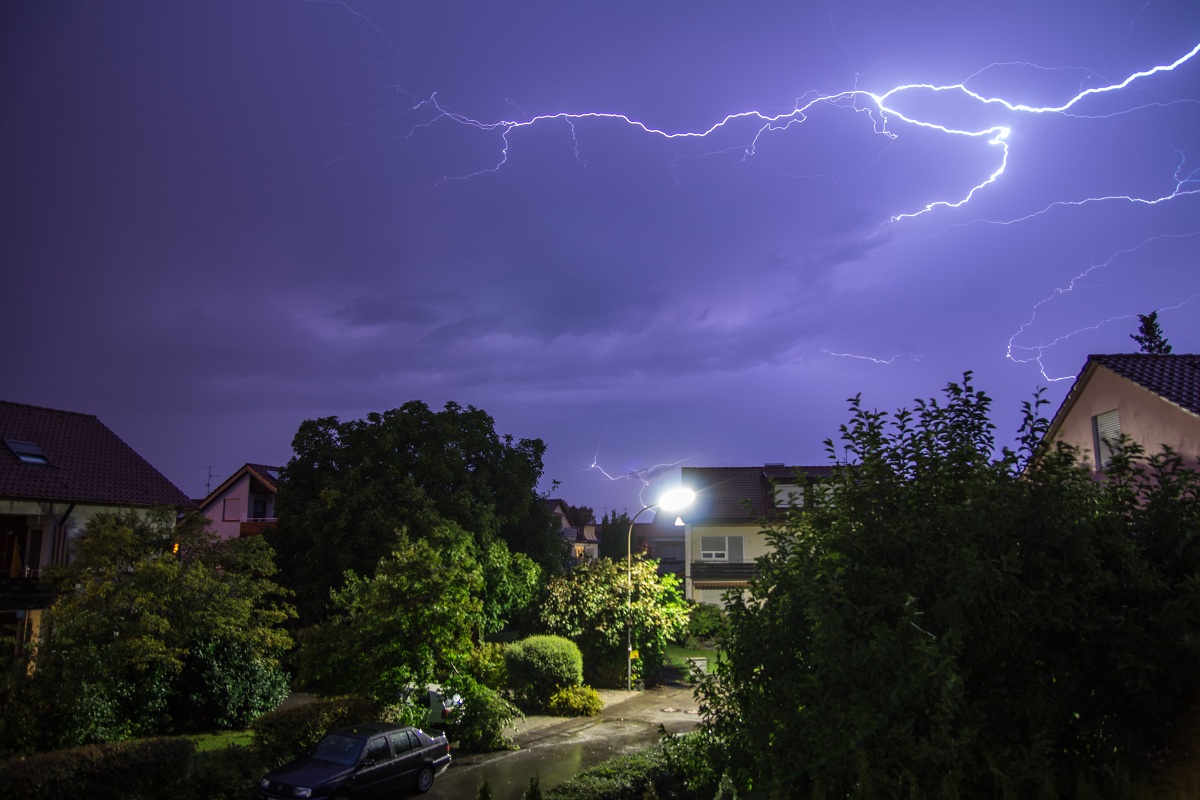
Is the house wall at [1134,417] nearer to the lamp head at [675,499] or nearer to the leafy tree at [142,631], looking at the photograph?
the lamp head at [675,499]

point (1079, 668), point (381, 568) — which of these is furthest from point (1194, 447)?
point (381, 568)

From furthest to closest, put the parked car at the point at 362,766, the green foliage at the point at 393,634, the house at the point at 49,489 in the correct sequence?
the house at the point at 49,489, the green foliage at the point at 393,634, the parked car at the point at 362,766

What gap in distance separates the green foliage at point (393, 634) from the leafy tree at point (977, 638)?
13116mm

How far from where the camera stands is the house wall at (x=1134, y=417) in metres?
17.8

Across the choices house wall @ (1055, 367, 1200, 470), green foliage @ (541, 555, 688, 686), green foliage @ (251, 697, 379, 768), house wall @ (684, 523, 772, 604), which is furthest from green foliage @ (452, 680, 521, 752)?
house wall @ (684, 523, 772, 604)

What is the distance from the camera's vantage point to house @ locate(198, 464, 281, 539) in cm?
4844

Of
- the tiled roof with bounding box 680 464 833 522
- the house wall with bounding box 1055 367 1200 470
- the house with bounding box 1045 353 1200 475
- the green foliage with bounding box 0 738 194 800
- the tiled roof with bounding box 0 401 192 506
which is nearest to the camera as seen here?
the green foliage with bounding box 0 738 194 800

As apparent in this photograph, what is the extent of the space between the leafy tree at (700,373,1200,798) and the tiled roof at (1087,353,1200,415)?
13.5 meters

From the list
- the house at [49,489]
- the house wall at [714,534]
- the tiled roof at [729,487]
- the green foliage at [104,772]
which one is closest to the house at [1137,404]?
the green foliage at [104,772]

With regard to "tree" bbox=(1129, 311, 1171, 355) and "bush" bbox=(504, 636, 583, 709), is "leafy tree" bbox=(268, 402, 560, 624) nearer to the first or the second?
"bush" bbox=(504, 636, 583, 709)

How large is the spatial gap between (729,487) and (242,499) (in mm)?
30434

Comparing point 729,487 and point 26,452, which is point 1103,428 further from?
point 26,452

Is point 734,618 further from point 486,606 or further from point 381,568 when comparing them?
point 486,606

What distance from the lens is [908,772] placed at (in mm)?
5812
